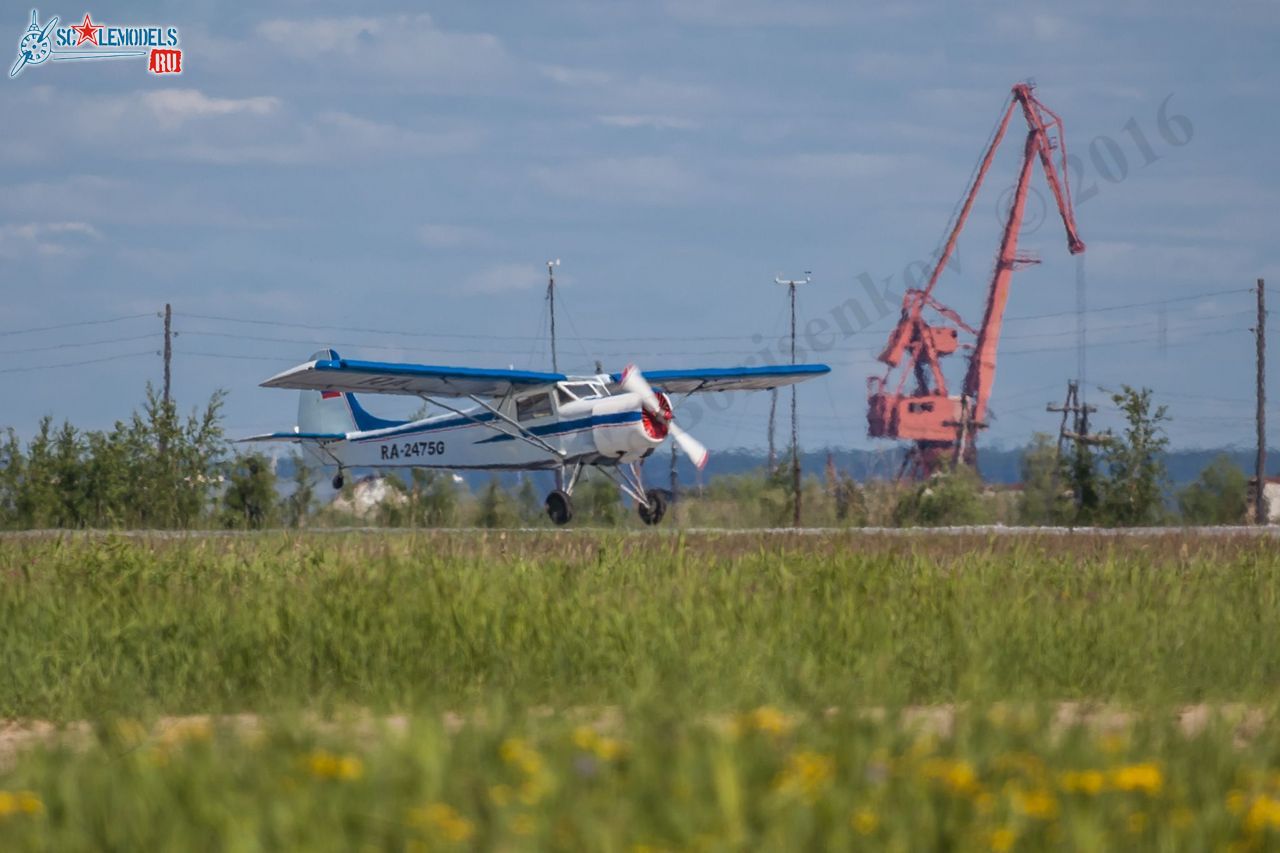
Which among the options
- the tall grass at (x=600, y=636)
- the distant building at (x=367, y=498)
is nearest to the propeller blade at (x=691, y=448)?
the distant building at (x=367, y=498)

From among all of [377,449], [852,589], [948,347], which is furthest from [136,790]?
[948,347]

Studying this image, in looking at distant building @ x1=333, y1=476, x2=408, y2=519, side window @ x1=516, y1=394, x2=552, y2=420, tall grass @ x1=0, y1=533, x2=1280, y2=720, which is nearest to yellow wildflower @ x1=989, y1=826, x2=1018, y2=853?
tall grass @ x1=0, y1=533, x2=1280, y2=720

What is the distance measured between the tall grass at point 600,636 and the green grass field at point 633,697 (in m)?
0.03

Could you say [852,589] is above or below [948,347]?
below

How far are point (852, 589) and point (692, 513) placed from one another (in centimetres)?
2094

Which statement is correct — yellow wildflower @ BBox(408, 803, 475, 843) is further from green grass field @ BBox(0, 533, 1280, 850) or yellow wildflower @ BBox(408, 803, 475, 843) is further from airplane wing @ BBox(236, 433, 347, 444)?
airplane wing @ BBox(236, 433, 347, 444)

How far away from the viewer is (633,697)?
595 cm

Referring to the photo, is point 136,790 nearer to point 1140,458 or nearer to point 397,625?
point 397,625

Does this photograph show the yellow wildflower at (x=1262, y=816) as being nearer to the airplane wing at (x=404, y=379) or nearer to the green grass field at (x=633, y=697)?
the green grass field at (x=633, y=697)

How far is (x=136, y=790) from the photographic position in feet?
15.0

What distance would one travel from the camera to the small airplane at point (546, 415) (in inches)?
1135

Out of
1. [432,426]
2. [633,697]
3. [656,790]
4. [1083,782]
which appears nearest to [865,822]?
[656,790]

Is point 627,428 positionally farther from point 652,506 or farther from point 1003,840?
point 1003,840

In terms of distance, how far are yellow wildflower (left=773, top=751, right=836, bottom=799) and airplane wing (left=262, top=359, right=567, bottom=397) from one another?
79.4ft
